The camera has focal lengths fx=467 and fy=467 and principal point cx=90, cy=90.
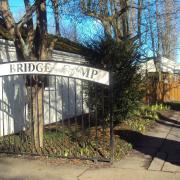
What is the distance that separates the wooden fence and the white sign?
17447mm

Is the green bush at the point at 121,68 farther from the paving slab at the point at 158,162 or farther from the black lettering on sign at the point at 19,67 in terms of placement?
the black lettering on sign at the point at 19,67

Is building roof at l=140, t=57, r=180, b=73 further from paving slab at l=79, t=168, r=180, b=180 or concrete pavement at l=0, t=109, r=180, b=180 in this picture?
paving slab at l=79, t=168, r=180, b=180

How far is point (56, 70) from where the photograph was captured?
9.77m

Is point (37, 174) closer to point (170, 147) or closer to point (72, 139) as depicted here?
point (72, 139)

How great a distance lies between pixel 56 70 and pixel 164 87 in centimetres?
2433

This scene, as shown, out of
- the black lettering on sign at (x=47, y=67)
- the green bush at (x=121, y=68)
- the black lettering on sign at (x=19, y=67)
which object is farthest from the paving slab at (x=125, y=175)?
the green bush at (x=121, y=68)

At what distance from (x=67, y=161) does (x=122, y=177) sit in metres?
1.69

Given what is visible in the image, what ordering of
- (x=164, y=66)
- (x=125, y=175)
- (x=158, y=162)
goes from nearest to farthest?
(x=125, y=175)
(x=158, y=162)
(x=164, y=66)

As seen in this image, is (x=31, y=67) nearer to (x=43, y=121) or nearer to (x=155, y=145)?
(x=43, y=121)

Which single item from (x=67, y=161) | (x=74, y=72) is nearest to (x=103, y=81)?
(x=74, y=72)

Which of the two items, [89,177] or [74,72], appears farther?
[74,72]

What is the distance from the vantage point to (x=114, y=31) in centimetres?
1911

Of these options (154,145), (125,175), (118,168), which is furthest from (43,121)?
(125,175)

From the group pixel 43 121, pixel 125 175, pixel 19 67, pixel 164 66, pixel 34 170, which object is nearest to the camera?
pixel 125 175
